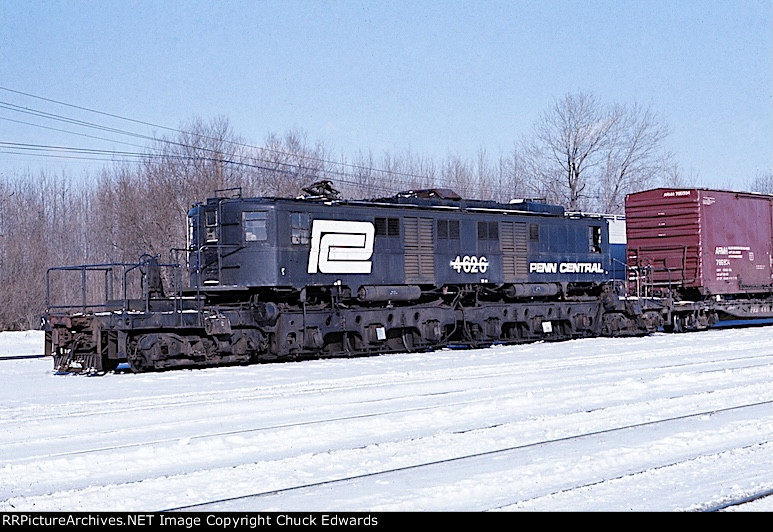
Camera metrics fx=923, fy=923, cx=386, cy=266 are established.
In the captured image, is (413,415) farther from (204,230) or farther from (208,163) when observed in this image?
(208,163)

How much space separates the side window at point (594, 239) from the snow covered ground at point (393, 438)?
8.57 m

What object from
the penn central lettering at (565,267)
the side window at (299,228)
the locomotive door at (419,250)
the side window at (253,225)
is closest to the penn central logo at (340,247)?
the side window at (299,228)

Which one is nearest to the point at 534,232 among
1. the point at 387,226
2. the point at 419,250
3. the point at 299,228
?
the point at 419,250

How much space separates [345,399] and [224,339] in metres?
5.80

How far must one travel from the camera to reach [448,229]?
22250 mm

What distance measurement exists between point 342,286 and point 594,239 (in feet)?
29.3

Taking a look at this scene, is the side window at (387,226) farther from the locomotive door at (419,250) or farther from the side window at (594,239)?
the side window at (594,239)

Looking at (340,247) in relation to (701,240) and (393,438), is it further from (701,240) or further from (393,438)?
(701,240)

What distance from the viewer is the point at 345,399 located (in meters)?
13.2

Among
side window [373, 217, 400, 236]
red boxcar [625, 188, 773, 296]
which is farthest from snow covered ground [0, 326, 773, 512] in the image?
red boxcar [625, 188, 773, 296]

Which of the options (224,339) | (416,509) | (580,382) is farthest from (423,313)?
(416,509)

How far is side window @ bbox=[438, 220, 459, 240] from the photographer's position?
22.1 m

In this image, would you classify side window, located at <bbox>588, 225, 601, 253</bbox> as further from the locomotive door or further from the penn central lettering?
the locomotive door

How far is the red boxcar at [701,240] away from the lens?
27297 millimetres
